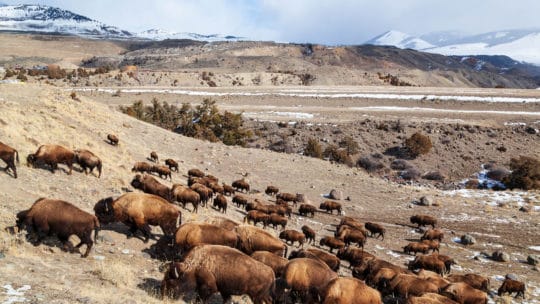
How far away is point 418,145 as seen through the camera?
36.5 meters

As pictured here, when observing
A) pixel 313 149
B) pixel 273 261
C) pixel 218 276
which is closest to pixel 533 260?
pixel 273 261

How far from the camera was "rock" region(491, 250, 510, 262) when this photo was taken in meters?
17.8

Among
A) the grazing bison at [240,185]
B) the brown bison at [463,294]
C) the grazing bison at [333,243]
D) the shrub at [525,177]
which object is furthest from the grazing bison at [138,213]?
the shrub at [525,177]

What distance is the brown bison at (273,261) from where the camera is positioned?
Result: 10.2m

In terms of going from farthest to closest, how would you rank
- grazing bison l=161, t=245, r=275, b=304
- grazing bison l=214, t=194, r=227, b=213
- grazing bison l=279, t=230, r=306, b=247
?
1. grazing bison l=214, t=194, r=227, b=213
2. grazing bison l=279, t=230, r=306, b=247
3. grazing bison l=161, t=245, r=275, b=304

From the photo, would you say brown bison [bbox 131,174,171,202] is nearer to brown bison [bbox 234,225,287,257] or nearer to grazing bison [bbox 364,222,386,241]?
brown bison [bbox 234,225,287,257]

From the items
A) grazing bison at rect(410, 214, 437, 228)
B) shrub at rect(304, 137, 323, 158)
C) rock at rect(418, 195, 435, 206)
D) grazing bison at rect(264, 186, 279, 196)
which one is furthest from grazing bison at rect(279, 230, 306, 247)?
shrub at rect(304, 137, 323, 158)

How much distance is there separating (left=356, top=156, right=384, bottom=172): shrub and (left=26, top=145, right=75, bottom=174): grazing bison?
2534 cm

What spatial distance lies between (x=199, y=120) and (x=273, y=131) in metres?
6.76

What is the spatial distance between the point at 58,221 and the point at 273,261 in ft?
15.6

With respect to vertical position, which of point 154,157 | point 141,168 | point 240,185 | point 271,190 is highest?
point 141,168

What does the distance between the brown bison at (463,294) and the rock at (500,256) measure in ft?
23.1

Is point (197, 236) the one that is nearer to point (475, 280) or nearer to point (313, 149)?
point (475, 280)

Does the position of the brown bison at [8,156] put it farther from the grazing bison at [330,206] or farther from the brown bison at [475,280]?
the grazing bison at [330,206]
